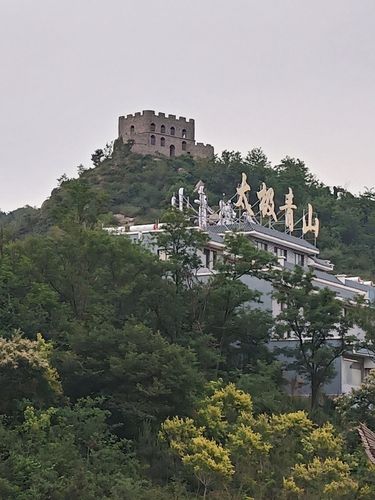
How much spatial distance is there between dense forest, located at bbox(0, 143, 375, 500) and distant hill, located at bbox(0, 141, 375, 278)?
3110 centimetres

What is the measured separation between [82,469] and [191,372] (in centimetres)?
519

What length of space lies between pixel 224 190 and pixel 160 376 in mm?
50428

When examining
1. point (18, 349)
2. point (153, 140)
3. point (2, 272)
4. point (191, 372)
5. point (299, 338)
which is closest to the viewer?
point (18, 349)

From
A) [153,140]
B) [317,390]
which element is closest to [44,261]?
[317,390]

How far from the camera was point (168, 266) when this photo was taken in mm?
40031

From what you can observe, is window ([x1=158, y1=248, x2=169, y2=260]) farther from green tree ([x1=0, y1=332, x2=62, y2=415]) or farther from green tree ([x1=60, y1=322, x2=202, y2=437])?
green tree ([x1=0, y1=332, x2=62, y2=415])

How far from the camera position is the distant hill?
3056 inches

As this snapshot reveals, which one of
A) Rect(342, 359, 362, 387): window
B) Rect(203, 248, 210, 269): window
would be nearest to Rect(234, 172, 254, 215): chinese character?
Rect(203, 248, 210, 269): window

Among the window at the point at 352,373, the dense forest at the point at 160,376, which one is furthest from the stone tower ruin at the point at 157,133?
the window at the point at 352,373

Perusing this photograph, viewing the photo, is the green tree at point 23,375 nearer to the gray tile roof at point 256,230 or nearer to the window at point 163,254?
the window at point 163,254

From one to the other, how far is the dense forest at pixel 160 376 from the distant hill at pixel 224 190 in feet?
102

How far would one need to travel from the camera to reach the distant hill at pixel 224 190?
7762 cm

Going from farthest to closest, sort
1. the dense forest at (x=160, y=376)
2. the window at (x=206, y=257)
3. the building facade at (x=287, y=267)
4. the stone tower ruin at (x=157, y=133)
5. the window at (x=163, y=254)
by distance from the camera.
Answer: the stone tower ruin at (x=157, y=133) < the window at (x=206, y=257) < the building facade at (x=287, y=267) < the window at (x=163, y=254) < the dense forest at (x=160, y=376)

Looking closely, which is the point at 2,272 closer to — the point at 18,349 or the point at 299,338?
the point at 18,349
